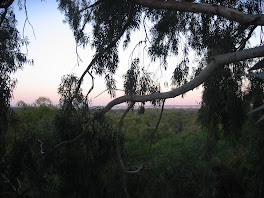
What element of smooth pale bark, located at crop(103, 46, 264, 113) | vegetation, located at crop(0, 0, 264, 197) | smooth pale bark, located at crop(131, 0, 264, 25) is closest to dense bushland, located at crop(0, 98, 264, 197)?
vegetation, located at crop(0, 0, 264, 197)

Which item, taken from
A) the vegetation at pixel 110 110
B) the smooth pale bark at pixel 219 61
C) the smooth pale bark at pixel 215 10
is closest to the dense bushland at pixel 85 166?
the vegetation at pixel 110 110

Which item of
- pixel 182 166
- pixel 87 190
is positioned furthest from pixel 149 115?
pixel 87 190

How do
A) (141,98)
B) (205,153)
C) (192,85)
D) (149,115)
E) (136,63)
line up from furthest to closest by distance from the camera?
(149,115), (205,153), (136,63), (141,98), (192,85)

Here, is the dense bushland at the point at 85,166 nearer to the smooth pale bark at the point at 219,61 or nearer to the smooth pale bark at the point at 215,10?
the smooth pale bark at the point at 219,61

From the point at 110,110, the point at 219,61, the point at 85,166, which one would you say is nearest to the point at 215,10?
the point at 219,61

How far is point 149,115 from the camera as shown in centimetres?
1176

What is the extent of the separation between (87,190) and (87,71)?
2.16m

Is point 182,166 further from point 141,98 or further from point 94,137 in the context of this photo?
point 141,98

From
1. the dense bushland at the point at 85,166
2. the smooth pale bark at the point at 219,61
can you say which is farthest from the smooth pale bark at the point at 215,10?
the dense bushland at the point at 85,166

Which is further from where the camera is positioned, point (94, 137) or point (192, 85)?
point (94, 137)

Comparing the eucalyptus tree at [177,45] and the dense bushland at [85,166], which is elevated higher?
the eucalyptus tree at [177,45]

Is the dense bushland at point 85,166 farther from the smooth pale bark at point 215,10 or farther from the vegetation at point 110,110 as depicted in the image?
the smooth pale bark at point 215,10

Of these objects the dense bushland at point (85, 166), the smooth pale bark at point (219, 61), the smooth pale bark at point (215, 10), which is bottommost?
the dense bushland at point (85, 166)

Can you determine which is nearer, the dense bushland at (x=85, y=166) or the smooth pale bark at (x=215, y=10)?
the smooth pale bark at (x=215, y=10)
